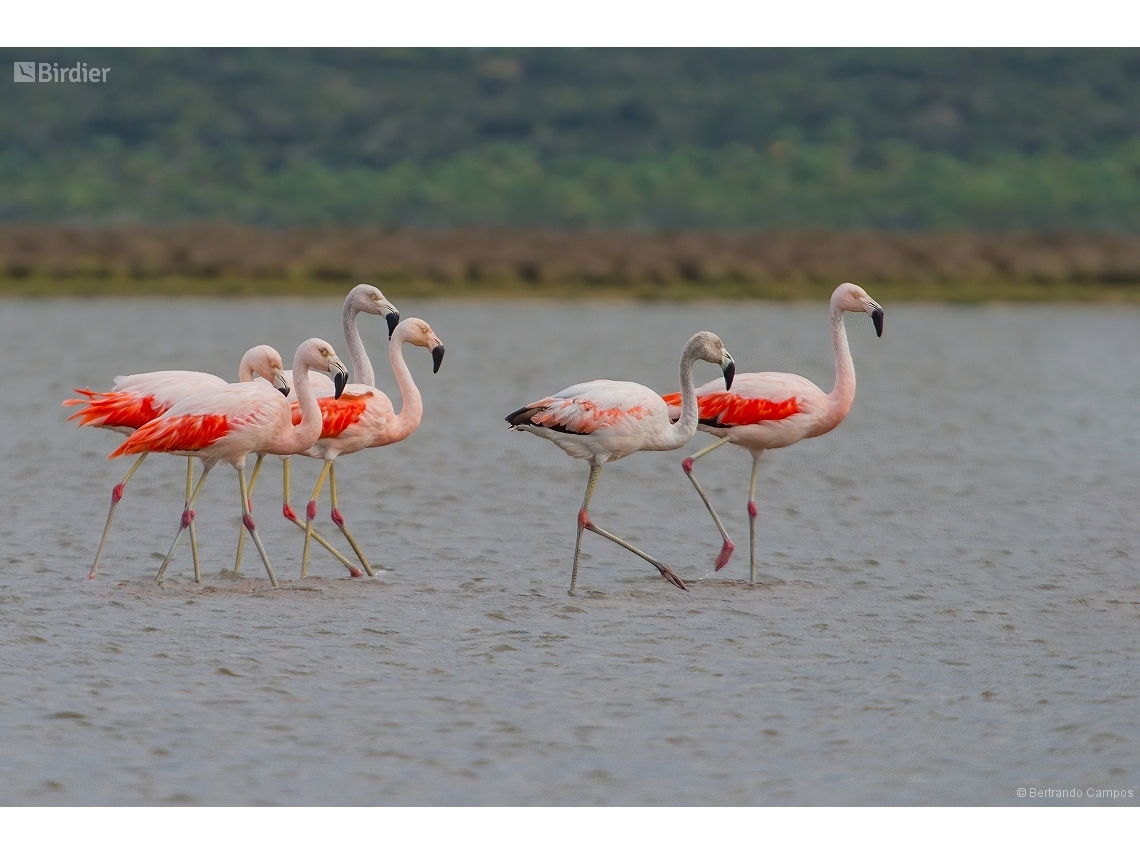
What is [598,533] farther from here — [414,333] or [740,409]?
[414,333]

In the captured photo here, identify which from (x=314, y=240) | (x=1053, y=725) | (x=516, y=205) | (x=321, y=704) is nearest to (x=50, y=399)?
(x=321, y=704)

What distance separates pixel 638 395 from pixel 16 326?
70.5ft

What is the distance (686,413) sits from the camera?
392 inches

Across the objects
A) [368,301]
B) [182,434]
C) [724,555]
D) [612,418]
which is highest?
[368,301]

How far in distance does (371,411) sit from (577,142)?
4836cm

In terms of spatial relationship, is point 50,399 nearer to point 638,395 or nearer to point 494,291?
point 638,395

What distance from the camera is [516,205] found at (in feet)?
175

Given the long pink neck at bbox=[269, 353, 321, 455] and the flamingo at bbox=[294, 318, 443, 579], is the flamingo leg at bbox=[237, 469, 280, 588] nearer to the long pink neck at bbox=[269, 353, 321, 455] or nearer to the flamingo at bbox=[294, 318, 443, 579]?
the flamingo at bbox=[294, 318, 443, 579]

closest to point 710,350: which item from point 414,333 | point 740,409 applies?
point 740,409

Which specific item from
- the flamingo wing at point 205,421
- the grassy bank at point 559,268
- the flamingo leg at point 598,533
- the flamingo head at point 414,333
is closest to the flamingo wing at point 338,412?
the flamingo wing at point 205,421

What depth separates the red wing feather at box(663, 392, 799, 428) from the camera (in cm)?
1042

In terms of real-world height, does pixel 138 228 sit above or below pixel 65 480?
above

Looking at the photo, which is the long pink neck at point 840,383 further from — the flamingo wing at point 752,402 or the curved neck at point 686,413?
the curved neck at point 686,413

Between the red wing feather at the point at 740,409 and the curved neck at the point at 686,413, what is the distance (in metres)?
0.44
